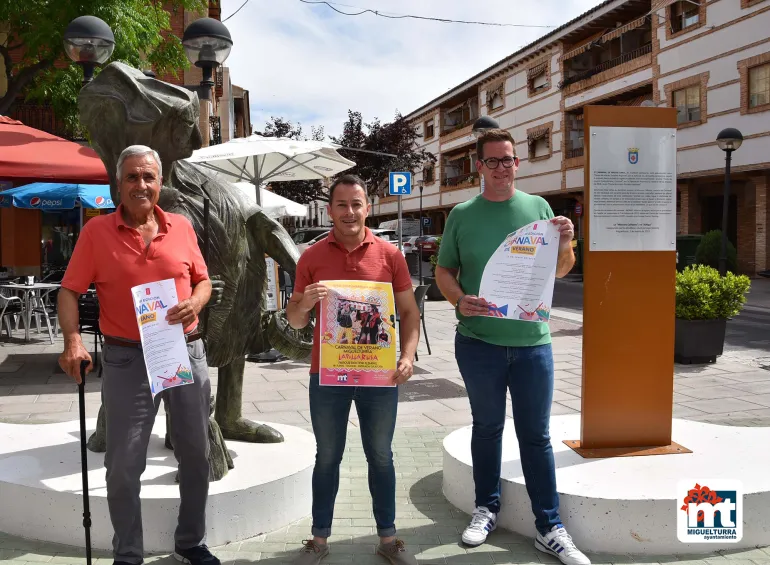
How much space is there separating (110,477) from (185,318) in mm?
676

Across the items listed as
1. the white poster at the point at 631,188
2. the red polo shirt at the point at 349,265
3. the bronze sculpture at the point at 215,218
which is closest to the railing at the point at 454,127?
the white poster at the point at 631,188

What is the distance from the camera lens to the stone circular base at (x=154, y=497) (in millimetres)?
3277

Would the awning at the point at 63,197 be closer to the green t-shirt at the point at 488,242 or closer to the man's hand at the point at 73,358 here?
the man's hand at the point at 73,358

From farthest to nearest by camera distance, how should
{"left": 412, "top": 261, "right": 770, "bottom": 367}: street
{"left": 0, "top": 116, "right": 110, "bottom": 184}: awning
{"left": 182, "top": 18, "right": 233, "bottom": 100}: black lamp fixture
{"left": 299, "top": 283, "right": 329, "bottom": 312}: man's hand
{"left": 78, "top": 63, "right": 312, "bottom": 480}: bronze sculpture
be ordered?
{"left": 412, "top": 261, "right": 770, "bottom": 367}: street < {"left": 182, "top": 18, "right": 233, "bottom": 100}: black lamp fixture < {"left": 0, "top": 116, "right": 110, "bottom": 184}: awning < {"left": 78, "top": 63, "right": 312, "bottom": 480}: bronze sculpture < {"left": 299, "top": 283, "right": 329, "bottom": 312}: man's hand

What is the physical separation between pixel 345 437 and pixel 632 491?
4.65 feet

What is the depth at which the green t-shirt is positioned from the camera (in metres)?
3.18

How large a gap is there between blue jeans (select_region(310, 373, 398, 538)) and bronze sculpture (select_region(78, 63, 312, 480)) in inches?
30.6

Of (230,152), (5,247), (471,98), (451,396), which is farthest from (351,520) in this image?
(471,98)

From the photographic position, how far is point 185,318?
2.77 meters

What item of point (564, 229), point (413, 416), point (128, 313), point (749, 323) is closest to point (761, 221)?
point (749, 323)

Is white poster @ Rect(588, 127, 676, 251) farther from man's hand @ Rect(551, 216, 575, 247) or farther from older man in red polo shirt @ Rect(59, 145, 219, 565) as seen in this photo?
older man in red polo shirt @ Rect(59, 145, 219, 565)

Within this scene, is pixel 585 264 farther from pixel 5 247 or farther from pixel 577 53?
pixel 577 53

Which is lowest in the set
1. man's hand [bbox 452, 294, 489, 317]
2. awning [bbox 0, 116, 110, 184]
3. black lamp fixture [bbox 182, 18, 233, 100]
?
man's hand [bbox 452, 294, 489, 317]

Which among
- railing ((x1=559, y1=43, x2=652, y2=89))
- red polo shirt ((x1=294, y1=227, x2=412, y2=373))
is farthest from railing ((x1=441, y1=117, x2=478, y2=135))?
red polo shirt ((x1=294, y1=227, x2=412, y2=373))
